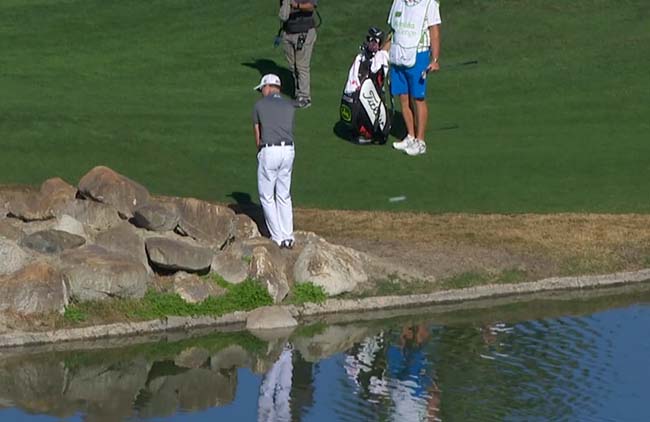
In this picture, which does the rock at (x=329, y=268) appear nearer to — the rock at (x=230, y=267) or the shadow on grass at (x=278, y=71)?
the rock at (x=230, y=267)

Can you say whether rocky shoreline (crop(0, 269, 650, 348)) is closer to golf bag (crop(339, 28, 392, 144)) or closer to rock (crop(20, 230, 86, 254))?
rock (crop(20, 230, 86, 254))

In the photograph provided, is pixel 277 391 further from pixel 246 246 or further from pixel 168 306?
pixel 246 246

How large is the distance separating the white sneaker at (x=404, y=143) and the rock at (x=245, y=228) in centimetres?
477

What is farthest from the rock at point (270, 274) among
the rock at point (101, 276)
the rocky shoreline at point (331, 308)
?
the rock at point (101, 276)

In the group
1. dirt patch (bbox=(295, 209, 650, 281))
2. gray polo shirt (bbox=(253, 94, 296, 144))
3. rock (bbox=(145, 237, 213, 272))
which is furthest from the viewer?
dirt patch (bbox=(295, 209, 650, 281))

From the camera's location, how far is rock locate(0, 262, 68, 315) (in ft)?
44.4

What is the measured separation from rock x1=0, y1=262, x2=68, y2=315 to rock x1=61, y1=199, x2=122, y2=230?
1.35 m

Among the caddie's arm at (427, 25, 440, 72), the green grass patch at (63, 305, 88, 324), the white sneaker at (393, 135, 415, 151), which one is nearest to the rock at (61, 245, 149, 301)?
the green grass patch at (63, 305, 88, 324)

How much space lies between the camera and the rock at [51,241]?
14266 millimetres

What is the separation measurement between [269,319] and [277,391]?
207 centimetres

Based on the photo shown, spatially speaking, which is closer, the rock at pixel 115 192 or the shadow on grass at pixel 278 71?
the rock at pixel 115 192

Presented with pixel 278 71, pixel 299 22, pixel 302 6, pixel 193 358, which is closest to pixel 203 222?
pixel 193 358

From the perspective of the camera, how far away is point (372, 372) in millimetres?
12836

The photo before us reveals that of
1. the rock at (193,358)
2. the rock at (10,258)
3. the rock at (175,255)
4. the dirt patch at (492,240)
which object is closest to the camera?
the rock at (193,358)
